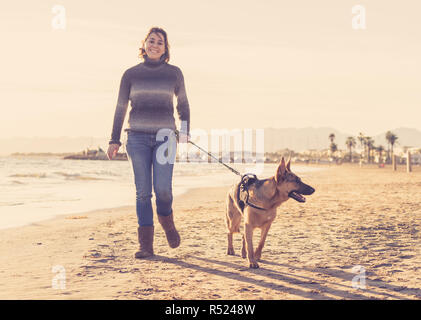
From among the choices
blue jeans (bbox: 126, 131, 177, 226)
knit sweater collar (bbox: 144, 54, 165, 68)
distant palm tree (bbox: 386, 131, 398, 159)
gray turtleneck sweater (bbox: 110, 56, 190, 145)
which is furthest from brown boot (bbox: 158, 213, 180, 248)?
distant palm tree (bbox: 386, 131, 398, 159)

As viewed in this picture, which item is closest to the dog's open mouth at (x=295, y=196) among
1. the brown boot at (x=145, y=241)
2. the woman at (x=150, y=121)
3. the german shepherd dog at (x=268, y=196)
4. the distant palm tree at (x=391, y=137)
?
the german shepherd dog at (x=268, y=196)

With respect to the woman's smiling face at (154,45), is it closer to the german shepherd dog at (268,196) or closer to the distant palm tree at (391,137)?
the german shepherd dog at (268,196)

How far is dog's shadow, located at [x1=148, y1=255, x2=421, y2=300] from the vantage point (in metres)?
3.81

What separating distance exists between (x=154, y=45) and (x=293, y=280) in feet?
10.0

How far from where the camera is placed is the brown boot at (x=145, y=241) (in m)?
5.28

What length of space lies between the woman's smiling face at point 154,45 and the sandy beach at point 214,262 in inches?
98.4

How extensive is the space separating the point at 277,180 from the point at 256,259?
109 cm

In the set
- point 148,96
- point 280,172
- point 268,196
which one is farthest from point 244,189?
point 148,96

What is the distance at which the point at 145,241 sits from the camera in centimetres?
534

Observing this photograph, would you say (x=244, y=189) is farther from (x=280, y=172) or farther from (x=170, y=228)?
(x=170, y=228)
